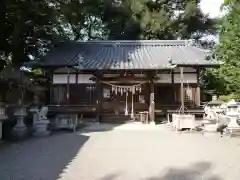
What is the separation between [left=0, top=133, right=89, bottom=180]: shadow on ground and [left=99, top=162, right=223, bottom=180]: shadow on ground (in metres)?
1.50

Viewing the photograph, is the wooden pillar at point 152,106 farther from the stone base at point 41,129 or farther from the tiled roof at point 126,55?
the stone base at point 41,129

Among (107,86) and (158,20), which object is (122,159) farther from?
(158,20)

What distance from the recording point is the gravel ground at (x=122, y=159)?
21.8ft

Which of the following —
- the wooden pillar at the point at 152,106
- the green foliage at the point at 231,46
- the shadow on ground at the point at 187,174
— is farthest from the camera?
the wooden pillar at the point at 152,106

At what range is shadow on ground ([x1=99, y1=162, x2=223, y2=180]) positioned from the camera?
21.0 feet

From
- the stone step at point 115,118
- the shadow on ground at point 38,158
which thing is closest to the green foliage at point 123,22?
the stone step at point 115,118

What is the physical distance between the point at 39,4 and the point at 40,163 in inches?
453

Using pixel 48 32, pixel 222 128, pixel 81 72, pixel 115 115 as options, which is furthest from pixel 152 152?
pixel 48 32

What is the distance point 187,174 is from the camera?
22.0 feet

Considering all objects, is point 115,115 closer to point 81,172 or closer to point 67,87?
point 67,87

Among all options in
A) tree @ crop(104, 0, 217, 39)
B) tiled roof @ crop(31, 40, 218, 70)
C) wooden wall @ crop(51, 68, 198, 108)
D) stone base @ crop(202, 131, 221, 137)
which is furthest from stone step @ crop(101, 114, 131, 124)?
tree @ crop(104, 0, 217, 39)

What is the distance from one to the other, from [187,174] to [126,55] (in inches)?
614

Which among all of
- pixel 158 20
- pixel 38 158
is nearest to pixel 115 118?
pixel 38 158

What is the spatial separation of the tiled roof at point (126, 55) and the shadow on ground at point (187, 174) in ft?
38.1
